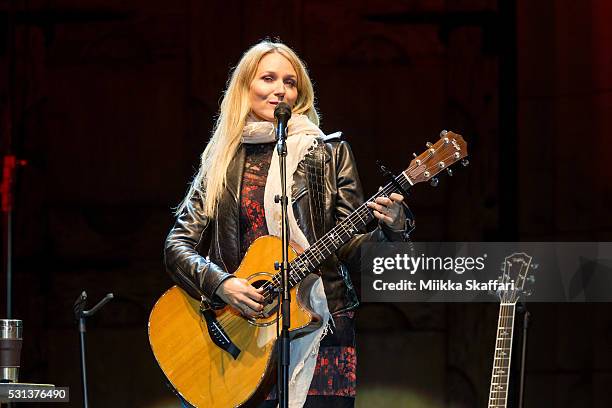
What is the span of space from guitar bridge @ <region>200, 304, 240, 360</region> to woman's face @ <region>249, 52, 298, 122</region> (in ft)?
2.30

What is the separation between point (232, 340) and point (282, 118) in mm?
771

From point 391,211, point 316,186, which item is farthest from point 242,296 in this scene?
point 391,211

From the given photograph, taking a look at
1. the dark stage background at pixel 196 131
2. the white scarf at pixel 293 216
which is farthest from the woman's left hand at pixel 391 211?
the dark stage background at pixel 196 131

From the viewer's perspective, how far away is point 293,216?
352cm

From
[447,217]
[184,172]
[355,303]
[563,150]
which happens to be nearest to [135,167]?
[184,172]

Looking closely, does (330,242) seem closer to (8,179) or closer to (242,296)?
(242,296)

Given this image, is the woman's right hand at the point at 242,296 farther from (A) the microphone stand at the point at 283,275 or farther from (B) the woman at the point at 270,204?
(A) the microphone stand at the point at 283,275

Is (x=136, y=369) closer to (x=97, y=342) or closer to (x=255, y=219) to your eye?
(x=97, y=342)

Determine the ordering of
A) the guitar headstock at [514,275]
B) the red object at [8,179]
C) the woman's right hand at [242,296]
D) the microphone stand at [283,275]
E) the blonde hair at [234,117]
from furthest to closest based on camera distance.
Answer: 1. the red object at [8,179]
2. the guitar headstock at [514,275]
3. the blonde hair at [234,117]
4. the woman's right hand at [242,296]
5. the microphone stand at [283,275]

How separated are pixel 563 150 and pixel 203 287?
2.74 m

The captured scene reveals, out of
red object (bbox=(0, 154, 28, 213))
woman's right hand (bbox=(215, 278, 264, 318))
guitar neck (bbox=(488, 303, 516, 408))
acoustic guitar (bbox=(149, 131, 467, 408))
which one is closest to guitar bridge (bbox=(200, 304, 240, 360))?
acoustic guitar (bbox=(149, 131, 467, 408))

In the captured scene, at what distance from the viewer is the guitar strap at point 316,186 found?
11.6 feet

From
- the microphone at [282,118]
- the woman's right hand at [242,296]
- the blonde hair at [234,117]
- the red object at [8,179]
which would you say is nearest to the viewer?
the microphone at [282,118]

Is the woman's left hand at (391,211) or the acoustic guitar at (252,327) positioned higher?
the woman's left hand at (391,211)
